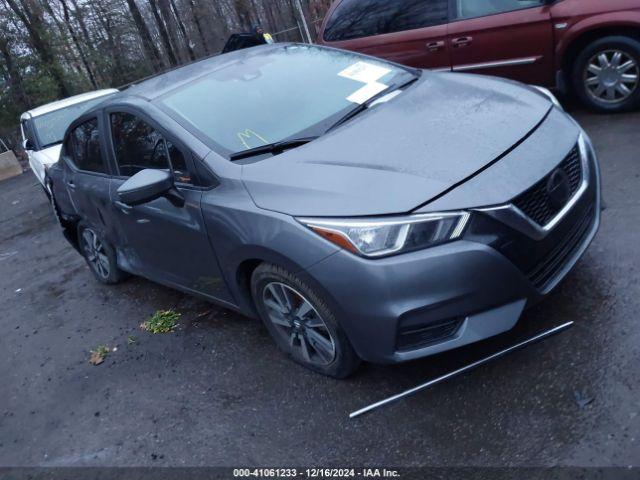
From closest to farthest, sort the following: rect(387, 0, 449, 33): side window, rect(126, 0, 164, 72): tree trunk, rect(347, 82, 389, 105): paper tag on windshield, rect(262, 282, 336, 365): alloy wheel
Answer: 1. rect(262, 282, 336, 365): alloy wheel
2. rect(347, 82, 389, 105): paper tag on windshield
3. rect(387, 0, 449, 33): side window
4. rect(126, 0, 164, 72): tree trunk

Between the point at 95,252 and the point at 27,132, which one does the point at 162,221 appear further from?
the point at 27,132

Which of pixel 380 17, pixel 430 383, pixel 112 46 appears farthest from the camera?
pixel 112 46

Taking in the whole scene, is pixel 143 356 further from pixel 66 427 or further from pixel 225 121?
pixel 225 121

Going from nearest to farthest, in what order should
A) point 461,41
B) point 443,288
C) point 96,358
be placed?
1. point 443,288
2. point 96,358
3. point 461,41

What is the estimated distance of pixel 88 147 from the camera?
15.5 feet

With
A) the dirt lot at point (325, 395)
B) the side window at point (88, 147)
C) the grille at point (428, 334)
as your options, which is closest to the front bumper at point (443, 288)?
the grille at point (428, 334)

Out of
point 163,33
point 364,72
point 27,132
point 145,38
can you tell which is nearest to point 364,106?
point 364,72

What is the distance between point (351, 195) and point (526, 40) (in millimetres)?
4199

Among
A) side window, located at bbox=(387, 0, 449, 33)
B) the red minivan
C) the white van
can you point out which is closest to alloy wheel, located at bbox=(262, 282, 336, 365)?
the red minivan

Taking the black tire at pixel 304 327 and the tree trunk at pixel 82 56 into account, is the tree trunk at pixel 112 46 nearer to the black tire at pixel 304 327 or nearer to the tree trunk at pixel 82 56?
the tree trunk at pixel 82 56

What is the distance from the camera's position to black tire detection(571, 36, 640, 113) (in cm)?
551

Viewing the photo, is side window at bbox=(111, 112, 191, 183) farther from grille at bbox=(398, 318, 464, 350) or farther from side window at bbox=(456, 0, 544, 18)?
side window at bbox=(456, 0, 544, 18)

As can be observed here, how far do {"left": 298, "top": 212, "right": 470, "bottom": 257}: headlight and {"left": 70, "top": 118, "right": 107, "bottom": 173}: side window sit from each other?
99.2 inches

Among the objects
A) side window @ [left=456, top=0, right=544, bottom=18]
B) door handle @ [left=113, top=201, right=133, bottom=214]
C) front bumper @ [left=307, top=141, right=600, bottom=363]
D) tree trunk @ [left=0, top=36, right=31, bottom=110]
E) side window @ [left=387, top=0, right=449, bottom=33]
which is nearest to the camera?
front bumper @ [left=307, top=141, right=600, bottom=363]
